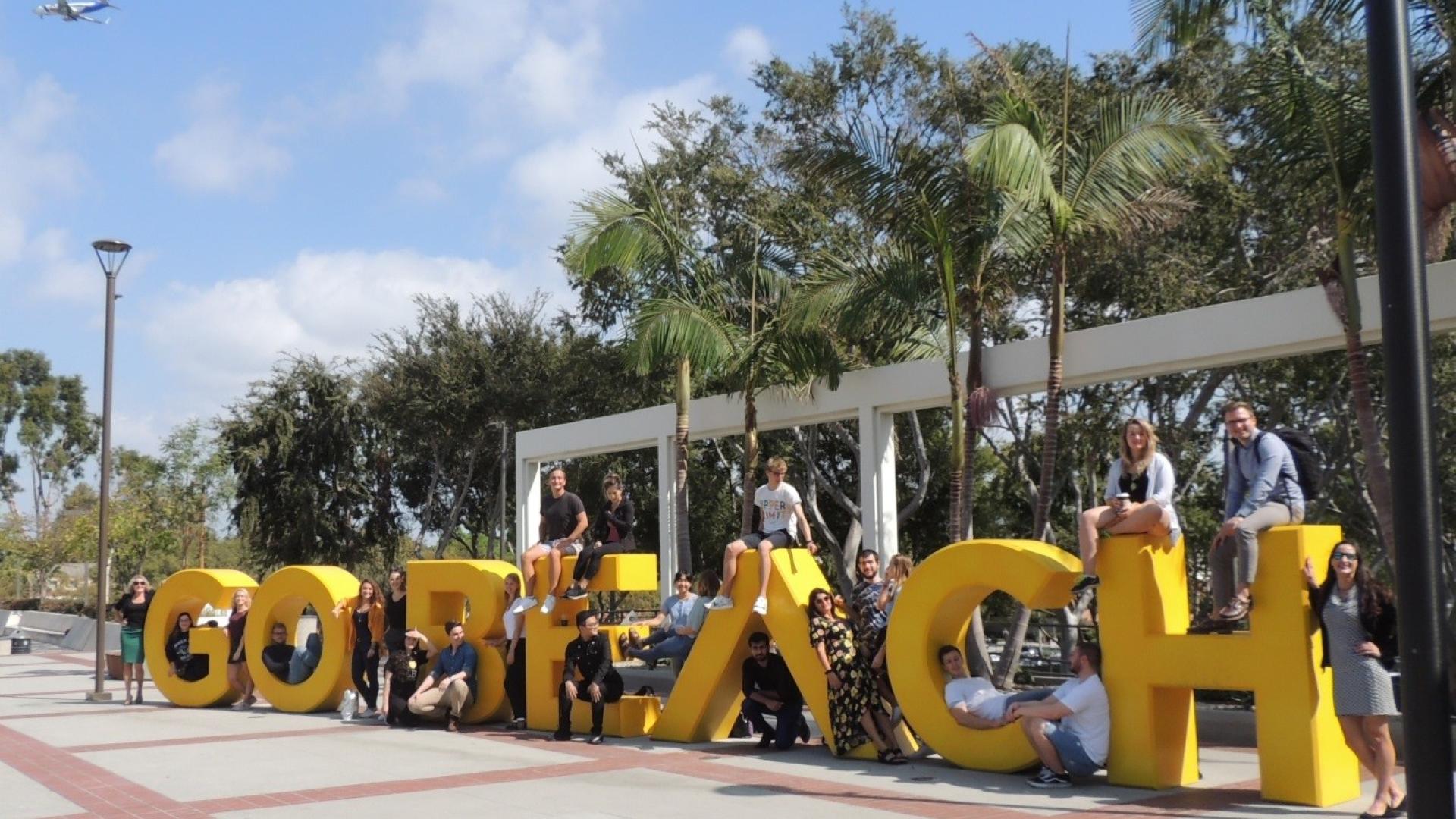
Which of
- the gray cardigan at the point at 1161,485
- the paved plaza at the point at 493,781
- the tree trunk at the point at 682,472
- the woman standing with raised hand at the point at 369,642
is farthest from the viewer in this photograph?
the tree trunk at the point at 682,472

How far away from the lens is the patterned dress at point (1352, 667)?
8273 millimetres

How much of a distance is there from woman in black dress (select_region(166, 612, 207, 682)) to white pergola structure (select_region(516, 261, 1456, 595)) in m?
5.41

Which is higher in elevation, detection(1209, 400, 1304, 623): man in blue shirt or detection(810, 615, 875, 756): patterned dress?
detection(1209, 400, 1304, 623): man in blue shirt

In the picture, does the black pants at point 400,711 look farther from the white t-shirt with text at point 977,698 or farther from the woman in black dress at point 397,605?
the white t-shirt with text at point 977,698

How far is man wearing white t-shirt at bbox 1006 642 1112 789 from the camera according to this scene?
31.8ft

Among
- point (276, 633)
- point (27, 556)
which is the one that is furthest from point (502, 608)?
point (27, 556)

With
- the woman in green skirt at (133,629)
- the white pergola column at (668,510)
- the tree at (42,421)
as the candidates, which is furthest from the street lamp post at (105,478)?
the tree at (42,421)

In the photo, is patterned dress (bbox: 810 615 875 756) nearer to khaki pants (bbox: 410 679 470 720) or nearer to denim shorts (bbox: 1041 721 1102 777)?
denim shorts (bbox: 1041 721 1102 777)

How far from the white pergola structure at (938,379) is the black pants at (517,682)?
4.00 metres

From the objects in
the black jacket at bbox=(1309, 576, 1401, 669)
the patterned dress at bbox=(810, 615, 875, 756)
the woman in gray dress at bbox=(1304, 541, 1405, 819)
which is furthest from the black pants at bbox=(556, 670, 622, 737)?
the black jacket at bbox=(1309, 576, 1401, 669)

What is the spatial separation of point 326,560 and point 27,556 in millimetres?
25311

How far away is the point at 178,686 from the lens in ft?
58.1

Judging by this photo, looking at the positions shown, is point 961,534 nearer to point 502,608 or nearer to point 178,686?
point 502,608

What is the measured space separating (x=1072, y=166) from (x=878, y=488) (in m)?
4.46
